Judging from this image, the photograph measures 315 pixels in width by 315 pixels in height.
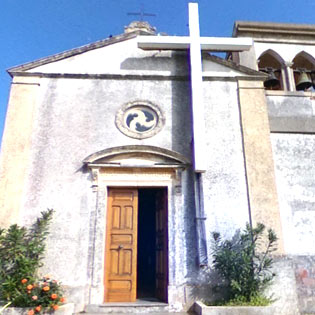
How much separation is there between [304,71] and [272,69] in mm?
883

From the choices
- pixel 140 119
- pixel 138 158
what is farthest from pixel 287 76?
pixel 138 158

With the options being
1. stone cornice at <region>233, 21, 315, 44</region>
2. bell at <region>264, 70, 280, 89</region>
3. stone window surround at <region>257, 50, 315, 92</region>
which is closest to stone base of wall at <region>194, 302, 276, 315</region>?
bell at <region>264, 70, 280, 89</region>

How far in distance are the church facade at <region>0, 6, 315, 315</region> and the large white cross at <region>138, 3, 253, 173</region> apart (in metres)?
0.12

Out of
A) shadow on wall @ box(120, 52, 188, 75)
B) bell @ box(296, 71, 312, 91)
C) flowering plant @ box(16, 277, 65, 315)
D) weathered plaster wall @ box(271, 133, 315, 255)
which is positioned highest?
shadow on wall @ box(120, 52, 188, 75)

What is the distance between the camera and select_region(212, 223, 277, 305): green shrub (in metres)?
6.06

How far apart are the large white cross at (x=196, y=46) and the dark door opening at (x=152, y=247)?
6.23 feet

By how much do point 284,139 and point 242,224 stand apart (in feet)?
8.00

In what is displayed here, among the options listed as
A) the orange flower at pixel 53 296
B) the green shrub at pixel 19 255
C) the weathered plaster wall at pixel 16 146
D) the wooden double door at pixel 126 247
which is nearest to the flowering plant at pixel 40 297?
the orange flower at pixel 53 296

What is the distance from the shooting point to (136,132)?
764 cm

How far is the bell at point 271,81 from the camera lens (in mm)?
8453

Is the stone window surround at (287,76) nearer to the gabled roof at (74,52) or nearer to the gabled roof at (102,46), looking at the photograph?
the gabled roof at (102,46)

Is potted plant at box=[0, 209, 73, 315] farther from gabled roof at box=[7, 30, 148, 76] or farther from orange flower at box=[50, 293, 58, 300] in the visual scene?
gabled roof at box=[7, 30, 148, 76]

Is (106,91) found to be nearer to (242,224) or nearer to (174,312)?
(242,224)

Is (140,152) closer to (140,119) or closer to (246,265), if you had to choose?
(140,119)
